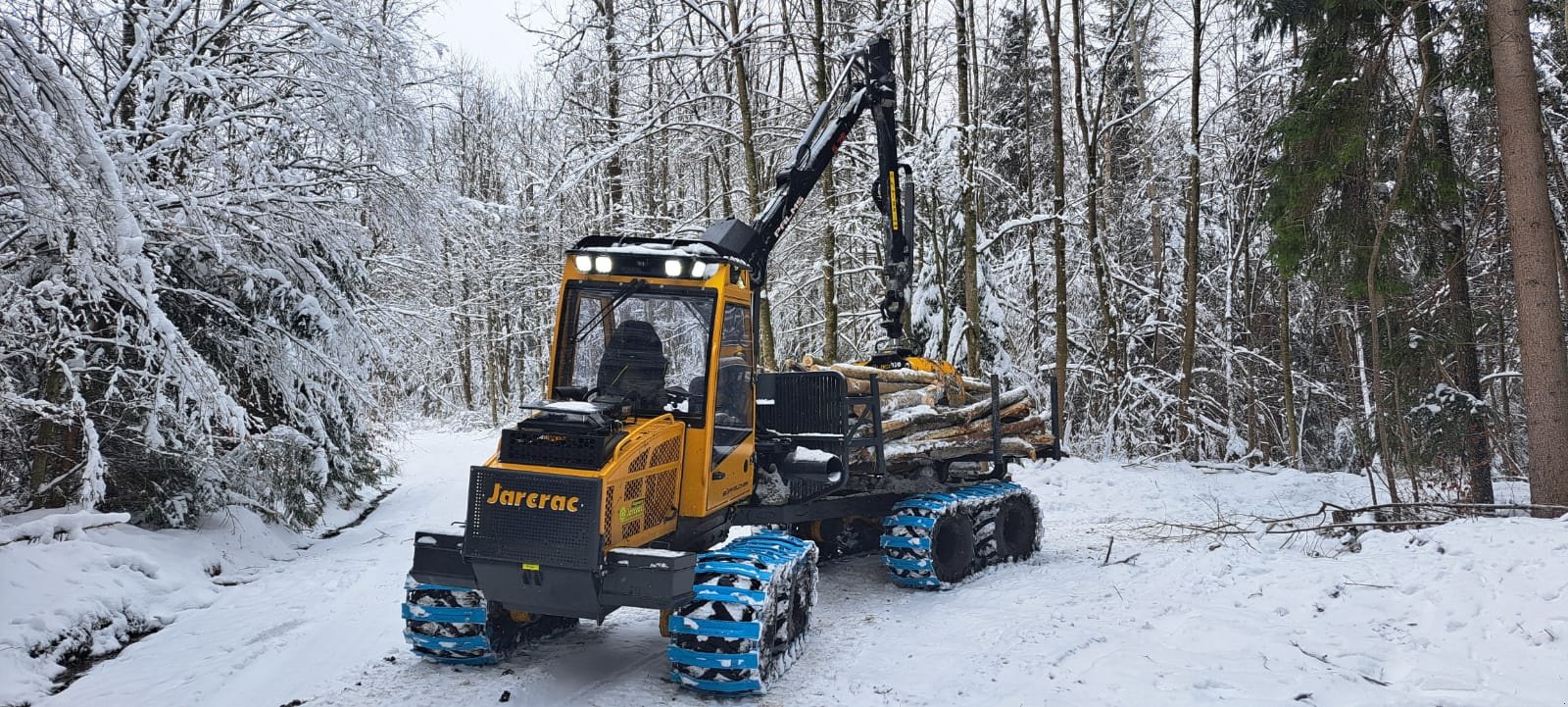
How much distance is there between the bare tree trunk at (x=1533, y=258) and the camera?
7668 mm

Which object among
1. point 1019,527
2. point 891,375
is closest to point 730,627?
point 891,375

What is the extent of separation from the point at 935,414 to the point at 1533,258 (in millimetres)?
5084

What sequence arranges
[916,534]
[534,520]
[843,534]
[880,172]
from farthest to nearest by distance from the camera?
1. [843,534]
2. [880,172]
3. [916,534]
4. [534,520]

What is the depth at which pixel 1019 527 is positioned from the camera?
9625mm

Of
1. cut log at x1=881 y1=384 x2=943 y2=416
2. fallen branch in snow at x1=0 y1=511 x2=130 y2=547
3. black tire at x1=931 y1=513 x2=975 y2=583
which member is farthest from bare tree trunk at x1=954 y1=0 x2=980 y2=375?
fallen branch in snow at x1=0 y1=511 x2=130 y2=547

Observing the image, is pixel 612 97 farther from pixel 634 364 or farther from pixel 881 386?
pixel 634 364

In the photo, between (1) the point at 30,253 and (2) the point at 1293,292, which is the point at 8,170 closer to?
(1) the point at 30,253

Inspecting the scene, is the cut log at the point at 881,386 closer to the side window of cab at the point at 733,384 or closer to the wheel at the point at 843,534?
the wheel at the point at 843,534

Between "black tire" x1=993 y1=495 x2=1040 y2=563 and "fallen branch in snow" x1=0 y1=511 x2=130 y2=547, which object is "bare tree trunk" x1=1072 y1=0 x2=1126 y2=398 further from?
"fallen branch in snow" x1=0 y1=511 x2=130 y2=547

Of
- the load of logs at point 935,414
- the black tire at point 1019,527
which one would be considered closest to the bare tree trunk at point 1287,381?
the load of logs at point 935,414

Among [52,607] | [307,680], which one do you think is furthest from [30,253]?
[307,680]

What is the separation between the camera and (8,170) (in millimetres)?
4598

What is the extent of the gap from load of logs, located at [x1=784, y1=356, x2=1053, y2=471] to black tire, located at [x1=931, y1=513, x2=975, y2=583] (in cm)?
62

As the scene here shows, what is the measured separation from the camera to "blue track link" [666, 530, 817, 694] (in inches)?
211
